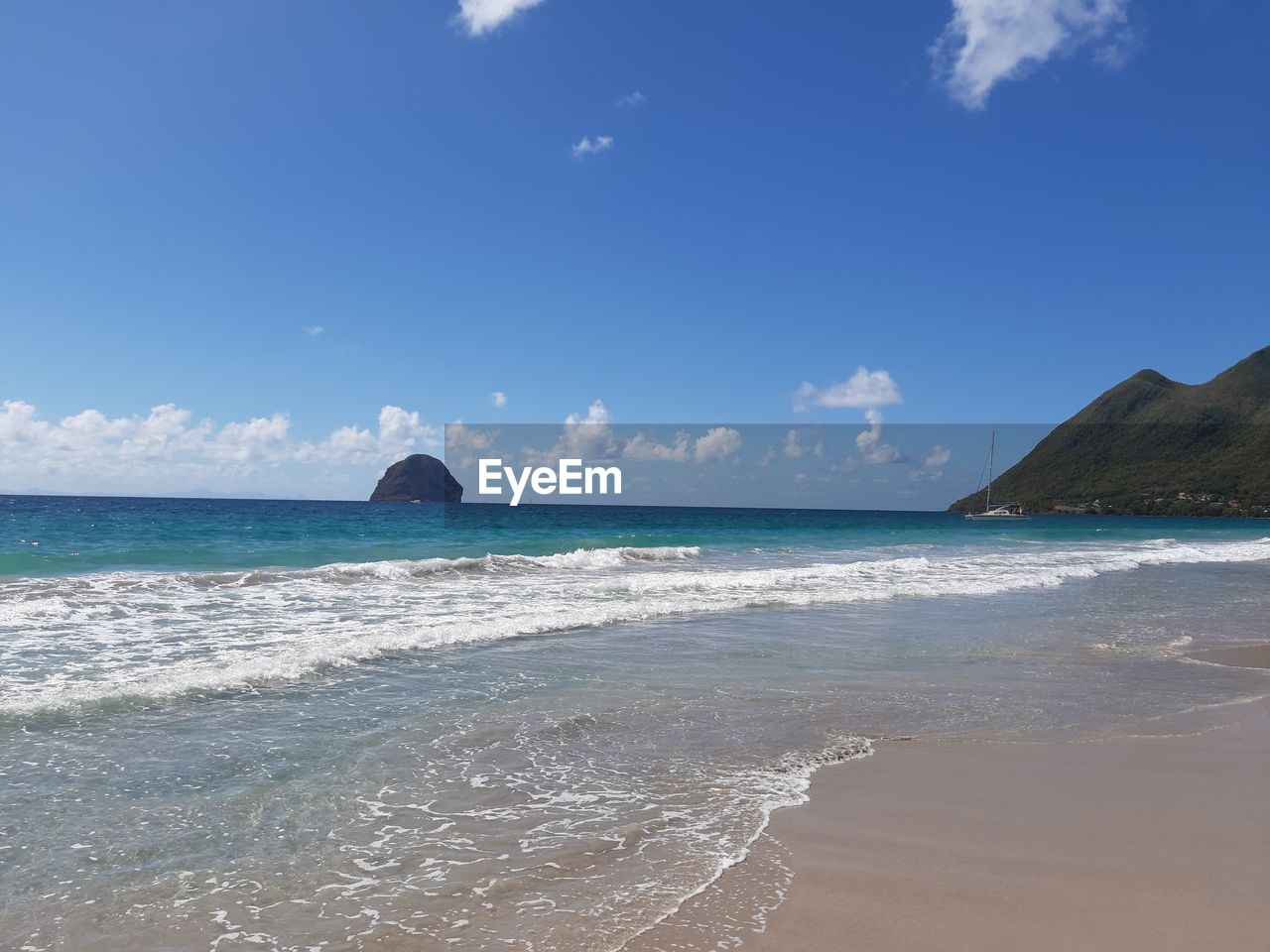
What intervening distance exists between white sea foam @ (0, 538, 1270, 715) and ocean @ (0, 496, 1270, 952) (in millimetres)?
90

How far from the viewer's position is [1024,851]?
14.3 feet

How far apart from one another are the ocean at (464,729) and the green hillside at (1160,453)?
10537 centimetres

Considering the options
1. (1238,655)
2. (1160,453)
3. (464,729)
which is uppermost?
(1160,453)

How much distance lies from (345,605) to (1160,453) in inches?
5157

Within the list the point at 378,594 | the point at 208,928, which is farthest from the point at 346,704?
the point at 378,594

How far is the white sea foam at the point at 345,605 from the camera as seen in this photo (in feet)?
29.1

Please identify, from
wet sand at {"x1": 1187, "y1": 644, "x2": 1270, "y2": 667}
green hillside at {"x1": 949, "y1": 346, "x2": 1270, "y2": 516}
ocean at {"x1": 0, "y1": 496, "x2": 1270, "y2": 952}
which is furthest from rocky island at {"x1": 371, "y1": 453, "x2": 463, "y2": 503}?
wet sand at {"x1": 1187, "y1": 644, "x2": 1270, "y2": 667}

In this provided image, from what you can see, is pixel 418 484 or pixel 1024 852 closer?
pixel 1024 852

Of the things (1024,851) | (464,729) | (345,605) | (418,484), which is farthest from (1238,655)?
(418,484)

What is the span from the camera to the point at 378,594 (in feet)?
54.0

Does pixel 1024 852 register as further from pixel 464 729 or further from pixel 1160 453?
pixel 1160 453

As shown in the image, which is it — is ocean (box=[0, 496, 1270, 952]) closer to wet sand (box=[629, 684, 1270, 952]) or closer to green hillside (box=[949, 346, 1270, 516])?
wet sand (box=[629, 684, 1270, 952])

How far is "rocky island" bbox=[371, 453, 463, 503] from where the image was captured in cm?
15762

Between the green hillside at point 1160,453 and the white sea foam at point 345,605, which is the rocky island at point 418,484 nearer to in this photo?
the green hillside at point 1160,453
